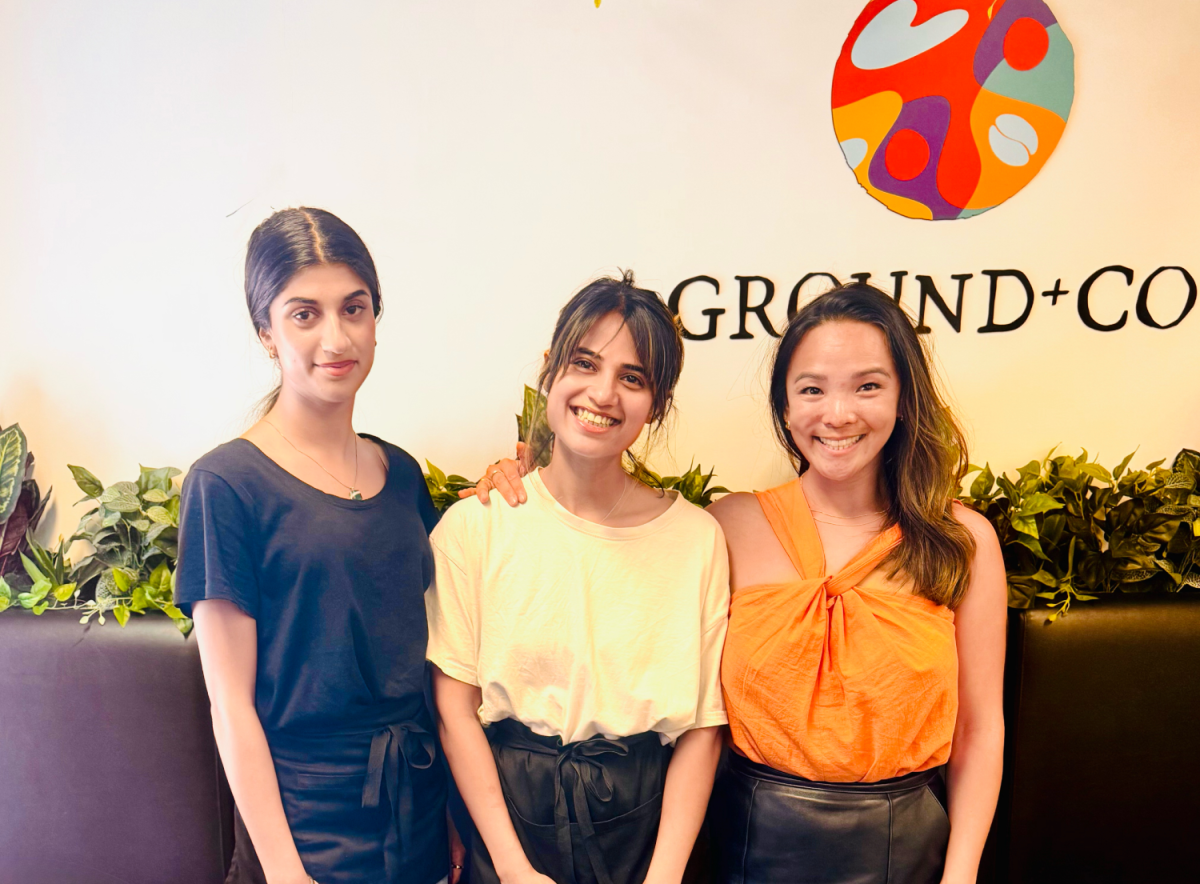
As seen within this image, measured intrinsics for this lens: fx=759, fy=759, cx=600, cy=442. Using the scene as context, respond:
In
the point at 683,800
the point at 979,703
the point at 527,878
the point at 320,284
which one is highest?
the point at 320,284

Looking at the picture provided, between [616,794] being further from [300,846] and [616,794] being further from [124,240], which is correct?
[124,240]

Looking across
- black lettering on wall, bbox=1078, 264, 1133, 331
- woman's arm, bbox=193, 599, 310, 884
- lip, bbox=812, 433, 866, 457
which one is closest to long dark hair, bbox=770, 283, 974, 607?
lip, bbox=812, 433, 866, 457

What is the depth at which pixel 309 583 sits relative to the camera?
1.20 m

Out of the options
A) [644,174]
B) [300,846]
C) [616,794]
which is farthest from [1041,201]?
[300,846]

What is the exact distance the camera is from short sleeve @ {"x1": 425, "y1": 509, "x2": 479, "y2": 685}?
1321 mm

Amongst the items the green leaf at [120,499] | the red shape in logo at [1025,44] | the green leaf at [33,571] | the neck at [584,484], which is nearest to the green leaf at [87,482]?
the green leaf at [120,499]

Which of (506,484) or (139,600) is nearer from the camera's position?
(506,484)

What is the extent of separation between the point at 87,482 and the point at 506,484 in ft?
3.48

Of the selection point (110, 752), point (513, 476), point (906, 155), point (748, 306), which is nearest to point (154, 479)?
point (110, 752)

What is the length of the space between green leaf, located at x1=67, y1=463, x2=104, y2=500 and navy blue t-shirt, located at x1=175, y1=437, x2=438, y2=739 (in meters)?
0.78

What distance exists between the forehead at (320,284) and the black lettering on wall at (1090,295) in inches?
69.2

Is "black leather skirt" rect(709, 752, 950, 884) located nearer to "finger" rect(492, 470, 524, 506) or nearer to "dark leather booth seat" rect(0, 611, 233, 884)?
"finger" rect(492, 470, 524, 506)

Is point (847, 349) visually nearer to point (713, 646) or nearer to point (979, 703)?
point (713, 646)

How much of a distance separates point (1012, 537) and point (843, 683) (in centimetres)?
70
